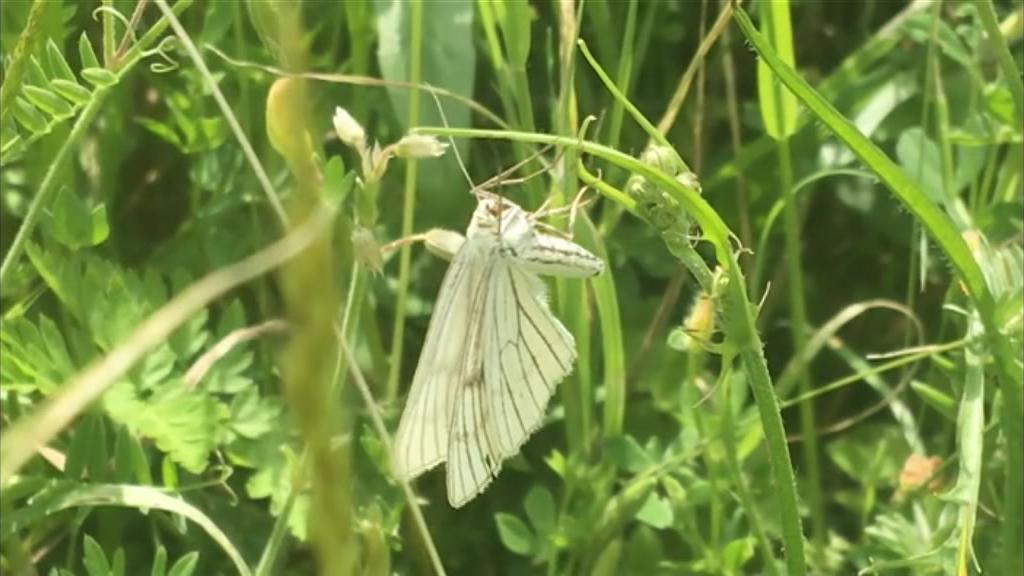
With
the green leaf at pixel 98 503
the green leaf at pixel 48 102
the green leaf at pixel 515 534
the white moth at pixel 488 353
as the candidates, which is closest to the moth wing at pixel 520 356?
the white moth at pixel 488 353

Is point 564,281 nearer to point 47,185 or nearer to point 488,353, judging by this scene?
point 488,353

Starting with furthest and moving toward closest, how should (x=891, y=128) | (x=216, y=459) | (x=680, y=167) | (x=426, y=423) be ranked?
1. (x=891, y=128)
2. (x=216, y=459)
3. (x=426, y=423)
4. (x=680, y=167)

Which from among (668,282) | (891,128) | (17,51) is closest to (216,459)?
(17,51)

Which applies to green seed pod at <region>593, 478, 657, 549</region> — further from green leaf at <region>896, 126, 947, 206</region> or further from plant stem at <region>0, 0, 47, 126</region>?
plant stem at <region>0, 0, 47, 126</region>

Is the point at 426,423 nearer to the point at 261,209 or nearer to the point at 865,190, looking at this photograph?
the point at 261,209

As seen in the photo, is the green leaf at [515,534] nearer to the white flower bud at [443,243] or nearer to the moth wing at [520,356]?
the moth wing at [520,356]

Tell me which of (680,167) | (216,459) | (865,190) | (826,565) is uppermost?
(680,167)

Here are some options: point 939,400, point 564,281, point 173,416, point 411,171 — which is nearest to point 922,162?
point 939,400

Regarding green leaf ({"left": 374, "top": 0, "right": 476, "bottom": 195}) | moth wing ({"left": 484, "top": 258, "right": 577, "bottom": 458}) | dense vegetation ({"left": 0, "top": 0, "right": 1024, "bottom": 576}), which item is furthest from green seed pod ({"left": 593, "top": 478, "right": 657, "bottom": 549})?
green leaf ({"left": 374, "top": 0, "right": 476, "bottom": 195})
